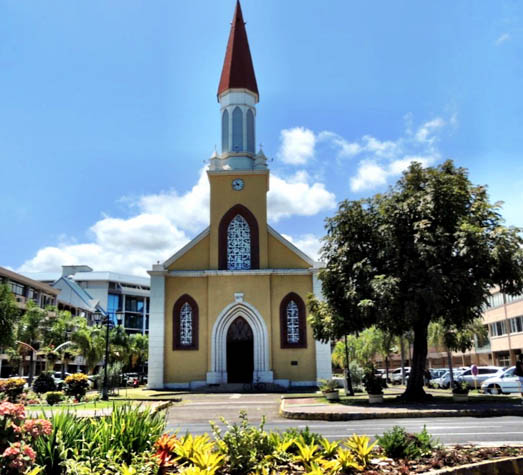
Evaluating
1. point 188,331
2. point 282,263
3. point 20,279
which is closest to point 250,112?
point 282,263

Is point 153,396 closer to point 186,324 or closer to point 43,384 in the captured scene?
point 43,384

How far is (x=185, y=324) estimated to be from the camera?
31.2 m

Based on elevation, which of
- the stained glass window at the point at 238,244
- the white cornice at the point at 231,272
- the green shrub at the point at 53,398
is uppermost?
the stained glass window at the point at 238,244

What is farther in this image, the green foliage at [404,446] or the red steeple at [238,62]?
the red steeple at [238,62]

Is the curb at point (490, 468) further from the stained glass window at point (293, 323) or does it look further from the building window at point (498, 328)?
Answer: the building window at point (498, 328)

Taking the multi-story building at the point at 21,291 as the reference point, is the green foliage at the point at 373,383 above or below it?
below

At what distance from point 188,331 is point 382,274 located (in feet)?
50.2

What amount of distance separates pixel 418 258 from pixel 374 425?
23.3ft

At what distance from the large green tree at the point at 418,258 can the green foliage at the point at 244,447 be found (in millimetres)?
11590

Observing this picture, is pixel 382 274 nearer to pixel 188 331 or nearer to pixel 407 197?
pixel 407 197

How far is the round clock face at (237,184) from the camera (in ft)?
109

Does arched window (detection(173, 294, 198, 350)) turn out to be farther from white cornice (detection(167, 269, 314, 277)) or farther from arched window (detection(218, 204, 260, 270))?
arched window (detection(218, 204, 260, 270))

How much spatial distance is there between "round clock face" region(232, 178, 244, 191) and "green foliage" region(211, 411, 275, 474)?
2662 cm

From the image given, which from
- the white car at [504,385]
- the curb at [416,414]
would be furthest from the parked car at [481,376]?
the curb at [416,414]
